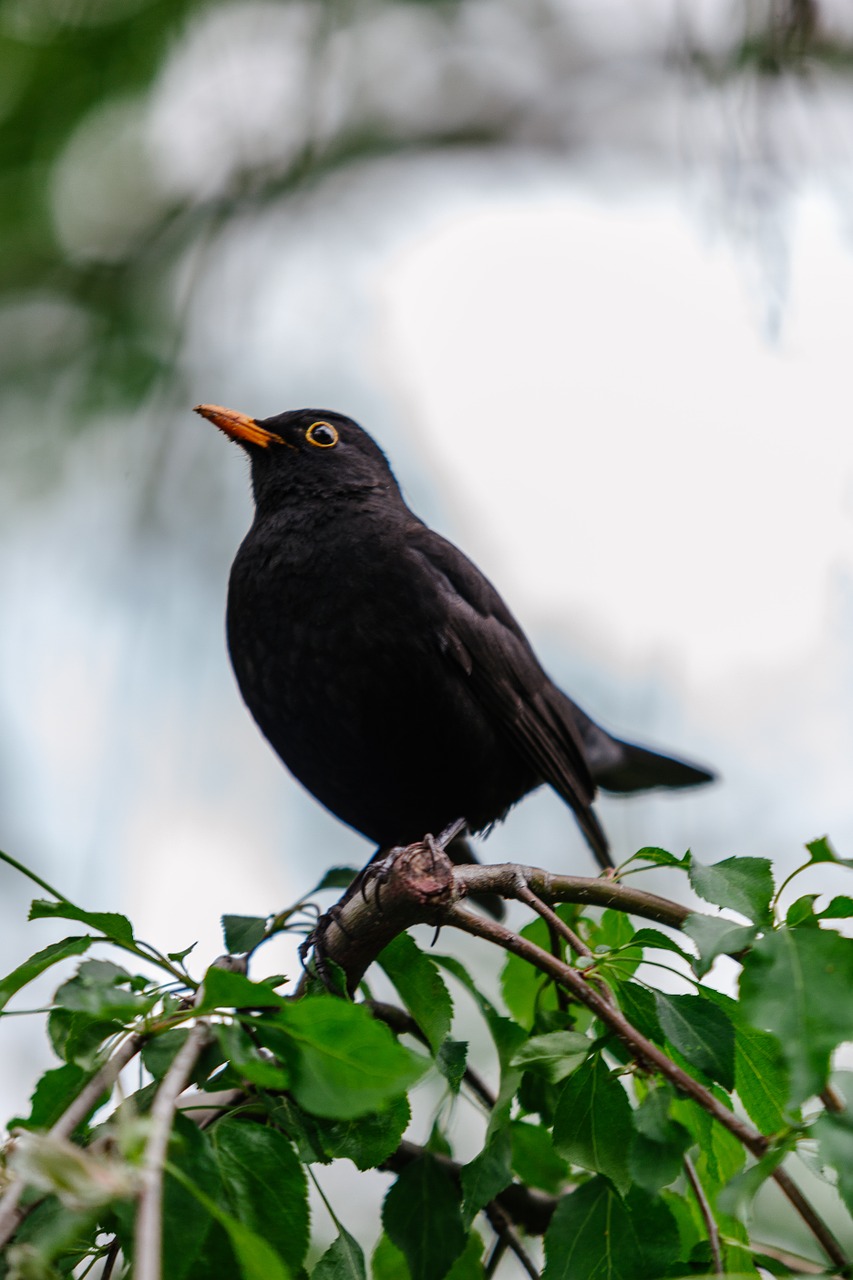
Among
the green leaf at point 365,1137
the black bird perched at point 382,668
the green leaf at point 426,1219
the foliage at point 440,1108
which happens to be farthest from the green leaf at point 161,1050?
the black bird perched at point 382,668

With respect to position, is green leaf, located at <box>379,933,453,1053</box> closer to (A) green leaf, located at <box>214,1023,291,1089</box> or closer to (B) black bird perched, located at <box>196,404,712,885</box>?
(A) green leaf, located at <box>214,1023,291,1089</box>

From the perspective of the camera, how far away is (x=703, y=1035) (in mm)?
2037

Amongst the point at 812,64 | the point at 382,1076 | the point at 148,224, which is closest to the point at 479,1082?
the point at 382,1076

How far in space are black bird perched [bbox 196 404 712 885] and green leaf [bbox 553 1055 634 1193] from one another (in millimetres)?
1887

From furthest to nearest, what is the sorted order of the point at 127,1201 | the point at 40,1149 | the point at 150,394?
1. the point at 150,394
2. the point at 127,1201
3. the point at 40,1149

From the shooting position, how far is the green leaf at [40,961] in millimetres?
1958

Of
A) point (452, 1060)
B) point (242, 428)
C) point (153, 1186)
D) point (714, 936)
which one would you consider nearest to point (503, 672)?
point (242, 428)

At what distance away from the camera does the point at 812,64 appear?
4844mm

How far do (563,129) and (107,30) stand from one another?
2.33 m

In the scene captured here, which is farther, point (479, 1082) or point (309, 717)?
point (309, 717)

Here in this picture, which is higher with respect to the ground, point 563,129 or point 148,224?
point 563,129

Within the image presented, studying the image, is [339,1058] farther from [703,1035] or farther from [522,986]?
[522,986]

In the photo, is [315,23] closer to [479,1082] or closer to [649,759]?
[649,759]

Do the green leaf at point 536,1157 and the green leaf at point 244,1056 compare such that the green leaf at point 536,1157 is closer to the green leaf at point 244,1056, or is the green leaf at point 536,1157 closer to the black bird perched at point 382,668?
the green leaf at point 244,1056
